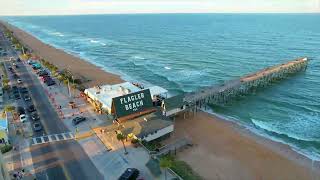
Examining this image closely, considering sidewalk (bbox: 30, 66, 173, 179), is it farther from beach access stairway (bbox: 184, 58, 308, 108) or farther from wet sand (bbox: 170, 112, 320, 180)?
beach access stairway (bbox: 184, 58, 308, 108)

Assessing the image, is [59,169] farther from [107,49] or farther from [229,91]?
[107,49]

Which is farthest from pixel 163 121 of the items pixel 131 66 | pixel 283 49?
pixel 283 49

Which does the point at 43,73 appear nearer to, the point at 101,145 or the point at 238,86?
the point at 101,145

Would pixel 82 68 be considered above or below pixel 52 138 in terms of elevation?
below

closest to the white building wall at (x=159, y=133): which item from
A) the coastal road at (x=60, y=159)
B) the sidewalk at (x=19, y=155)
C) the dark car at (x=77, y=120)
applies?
the coastal road at (x=60, y=159)

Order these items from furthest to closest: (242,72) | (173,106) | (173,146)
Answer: (242,72)
(173,106)
(173,146)

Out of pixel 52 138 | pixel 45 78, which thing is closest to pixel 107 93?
pixel 52 138
